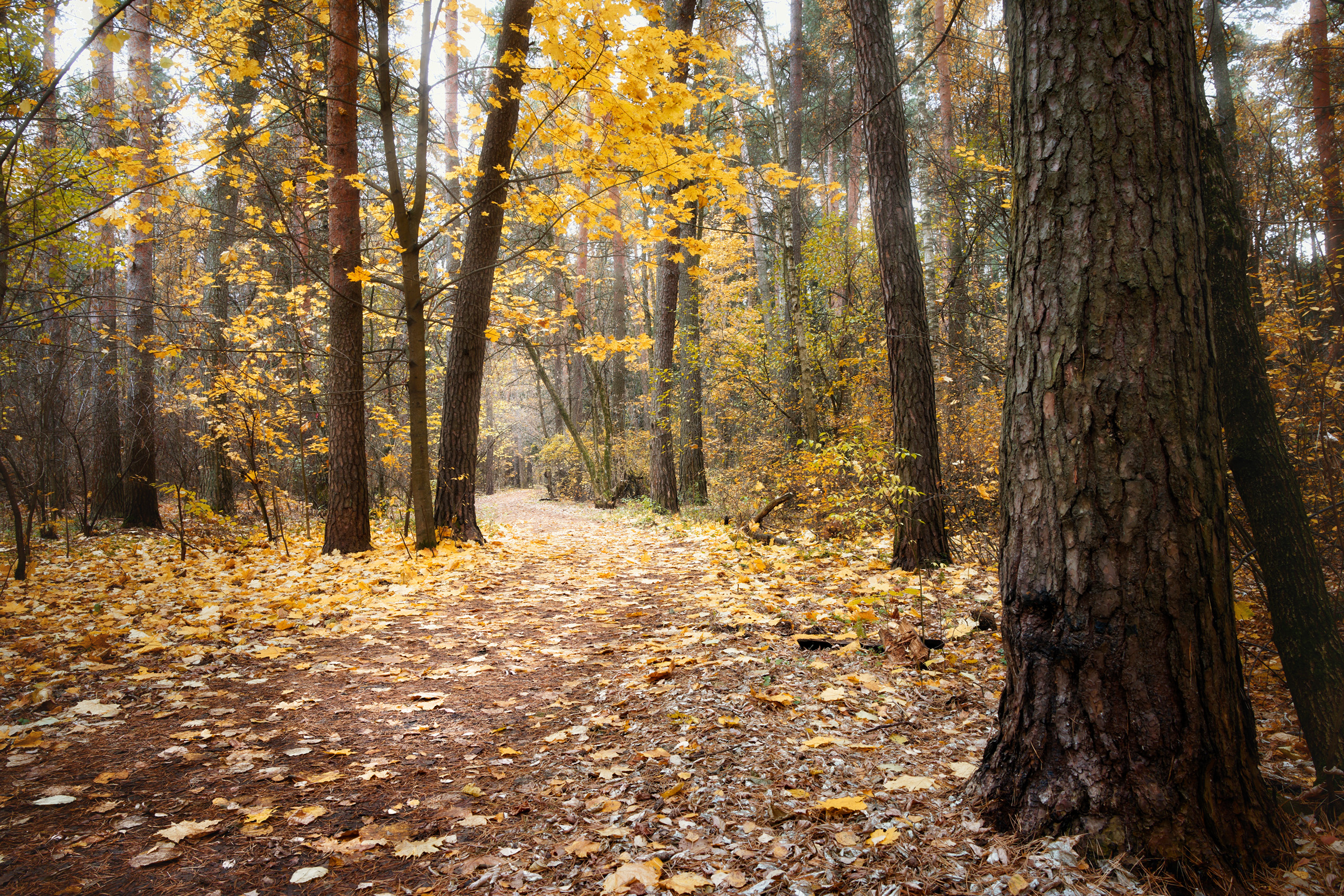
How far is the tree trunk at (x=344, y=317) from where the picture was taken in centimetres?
652

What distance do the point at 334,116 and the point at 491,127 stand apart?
1612 millimetres

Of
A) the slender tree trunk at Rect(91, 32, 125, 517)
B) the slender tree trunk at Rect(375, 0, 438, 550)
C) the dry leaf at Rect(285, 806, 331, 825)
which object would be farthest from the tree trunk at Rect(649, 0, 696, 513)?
the dry leaf at Rect(285, 806, 331, 825)

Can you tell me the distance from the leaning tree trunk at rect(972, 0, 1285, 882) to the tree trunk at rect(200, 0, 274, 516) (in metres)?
7.50

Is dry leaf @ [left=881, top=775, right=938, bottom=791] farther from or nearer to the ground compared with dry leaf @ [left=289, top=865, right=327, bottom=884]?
farther from the ground

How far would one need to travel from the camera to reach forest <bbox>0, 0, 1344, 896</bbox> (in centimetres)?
169

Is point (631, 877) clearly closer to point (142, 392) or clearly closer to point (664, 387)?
point (664, 387)

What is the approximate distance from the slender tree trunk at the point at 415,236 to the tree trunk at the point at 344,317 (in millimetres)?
766

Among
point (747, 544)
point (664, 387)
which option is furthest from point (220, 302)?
point (747, 544)

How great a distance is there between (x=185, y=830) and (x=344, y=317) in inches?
232

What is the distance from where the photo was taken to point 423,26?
570 cm

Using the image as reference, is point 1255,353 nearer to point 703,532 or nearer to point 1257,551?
point 1257,551

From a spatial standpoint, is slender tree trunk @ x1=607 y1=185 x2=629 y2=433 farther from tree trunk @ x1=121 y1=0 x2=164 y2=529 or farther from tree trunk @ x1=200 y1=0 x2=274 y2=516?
tree trunk @ x1=121 y1=0 x2=164 y2=529

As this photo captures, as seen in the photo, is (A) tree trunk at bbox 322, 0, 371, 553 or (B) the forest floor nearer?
(B) the forest floor

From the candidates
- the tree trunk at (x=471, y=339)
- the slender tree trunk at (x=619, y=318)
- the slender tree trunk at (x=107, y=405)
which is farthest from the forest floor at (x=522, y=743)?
the slender tree trunk at (x=619, y=318)
